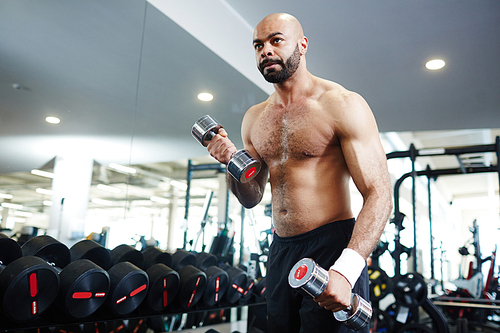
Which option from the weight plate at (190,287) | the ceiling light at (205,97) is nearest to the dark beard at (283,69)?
the weight plate at (190,287)

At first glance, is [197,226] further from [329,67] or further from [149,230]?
[329,67]

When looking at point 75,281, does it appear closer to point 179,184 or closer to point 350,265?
point 350,265

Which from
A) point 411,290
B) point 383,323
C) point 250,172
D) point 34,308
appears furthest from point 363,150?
point 383,323

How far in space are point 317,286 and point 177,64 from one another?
2.16 meters

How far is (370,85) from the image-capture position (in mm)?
4176

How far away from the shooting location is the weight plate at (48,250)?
1.70m

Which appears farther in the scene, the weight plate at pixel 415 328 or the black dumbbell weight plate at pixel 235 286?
the weight plate at pixel 415 328

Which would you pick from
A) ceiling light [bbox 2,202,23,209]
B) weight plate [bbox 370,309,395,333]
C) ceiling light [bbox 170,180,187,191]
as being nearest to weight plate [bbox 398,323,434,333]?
weight plate [bbox 370,309,395,333]

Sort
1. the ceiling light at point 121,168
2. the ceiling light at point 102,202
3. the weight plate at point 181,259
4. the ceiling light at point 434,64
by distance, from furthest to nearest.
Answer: the ceiling light at point 434,64, the weight plate at point 181,259, the ceiling light at point 121,168, the ceiling light at point 102,202

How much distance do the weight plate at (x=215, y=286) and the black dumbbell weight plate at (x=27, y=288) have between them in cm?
102

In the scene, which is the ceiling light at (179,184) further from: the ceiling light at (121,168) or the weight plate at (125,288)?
the weight plate at (125,288)

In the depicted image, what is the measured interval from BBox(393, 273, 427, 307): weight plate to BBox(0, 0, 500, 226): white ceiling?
197 centimetres

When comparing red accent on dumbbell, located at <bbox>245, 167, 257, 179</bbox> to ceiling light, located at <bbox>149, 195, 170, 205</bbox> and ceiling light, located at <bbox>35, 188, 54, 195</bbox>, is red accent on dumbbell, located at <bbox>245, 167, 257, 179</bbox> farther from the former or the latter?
ceiling light, located at <bbox>149, 195, 170, 205</bbox>

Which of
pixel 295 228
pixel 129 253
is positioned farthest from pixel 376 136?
pixel 129 253
